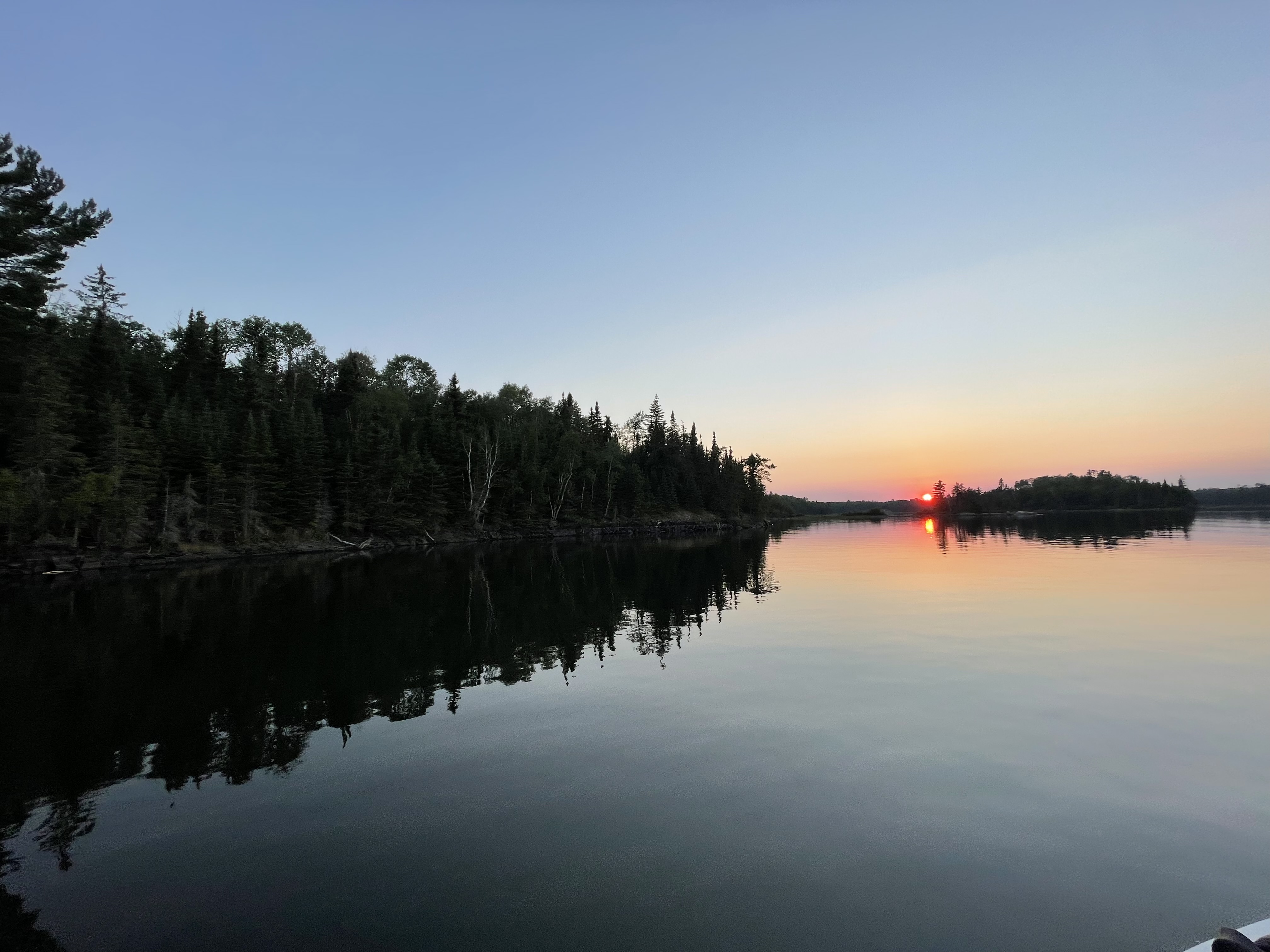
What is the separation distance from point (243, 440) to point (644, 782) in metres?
63.0

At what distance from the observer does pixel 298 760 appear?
11.0 meters

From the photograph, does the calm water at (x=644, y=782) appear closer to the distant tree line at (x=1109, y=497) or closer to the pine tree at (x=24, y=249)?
the pine tree at (x=24, y=249)

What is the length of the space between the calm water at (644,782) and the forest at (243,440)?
27.2 m

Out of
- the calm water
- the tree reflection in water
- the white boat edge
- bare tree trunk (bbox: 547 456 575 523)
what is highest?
bare tree trunk (bbox: 547 456 575 523)

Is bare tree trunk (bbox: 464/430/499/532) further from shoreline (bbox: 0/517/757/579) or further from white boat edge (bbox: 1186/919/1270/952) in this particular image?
white boat edge (bbox: 1186/919/1270/952)

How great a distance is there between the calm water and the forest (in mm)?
27181

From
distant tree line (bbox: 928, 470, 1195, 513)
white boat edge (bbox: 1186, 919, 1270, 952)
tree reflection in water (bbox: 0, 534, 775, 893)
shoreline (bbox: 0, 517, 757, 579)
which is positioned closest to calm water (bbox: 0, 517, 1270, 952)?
tree reflection in water (bbox: 0, 534, 775, 893)

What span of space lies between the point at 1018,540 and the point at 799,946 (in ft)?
243

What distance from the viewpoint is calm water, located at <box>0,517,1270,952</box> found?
6430 millimetres

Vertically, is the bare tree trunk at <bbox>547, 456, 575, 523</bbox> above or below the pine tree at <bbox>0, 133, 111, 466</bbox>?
below

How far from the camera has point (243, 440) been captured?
59.2 metres

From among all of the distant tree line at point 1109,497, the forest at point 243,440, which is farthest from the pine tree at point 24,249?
the distant tree line at point 1109,497

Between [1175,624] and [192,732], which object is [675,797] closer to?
[192,732]

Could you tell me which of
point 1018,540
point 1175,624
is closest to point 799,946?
point 1175,624
